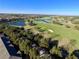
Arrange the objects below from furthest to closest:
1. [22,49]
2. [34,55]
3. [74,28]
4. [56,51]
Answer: [74,28] → [22,49] → [56,51] → [34,55]

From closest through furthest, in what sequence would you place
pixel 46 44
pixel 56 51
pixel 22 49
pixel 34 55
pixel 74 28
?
1. pixel 34 55
2. pixel 56 51
3. pixel 22 49
4. pixel 46 44
5. pixel 74 28

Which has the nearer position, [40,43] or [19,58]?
[19,58]

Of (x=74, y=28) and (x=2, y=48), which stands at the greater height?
(x=2, y=48)

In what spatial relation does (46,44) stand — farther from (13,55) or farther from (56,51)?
(13,55)

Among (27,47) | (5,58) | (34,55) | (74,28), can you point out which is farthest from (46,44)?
(74,28)

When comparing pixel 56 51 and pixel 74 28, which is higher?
pixel 56 51

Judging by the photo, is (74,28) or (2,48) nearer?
(2,48)

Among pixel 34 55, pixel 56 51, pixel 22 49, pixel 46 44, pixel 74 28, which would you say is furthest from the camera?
pixel 74 28

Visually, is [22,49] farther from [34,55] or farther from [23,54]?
[34,55]

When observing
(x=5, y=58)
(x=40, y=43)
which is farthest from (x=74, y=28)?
(x=5, y=58)
